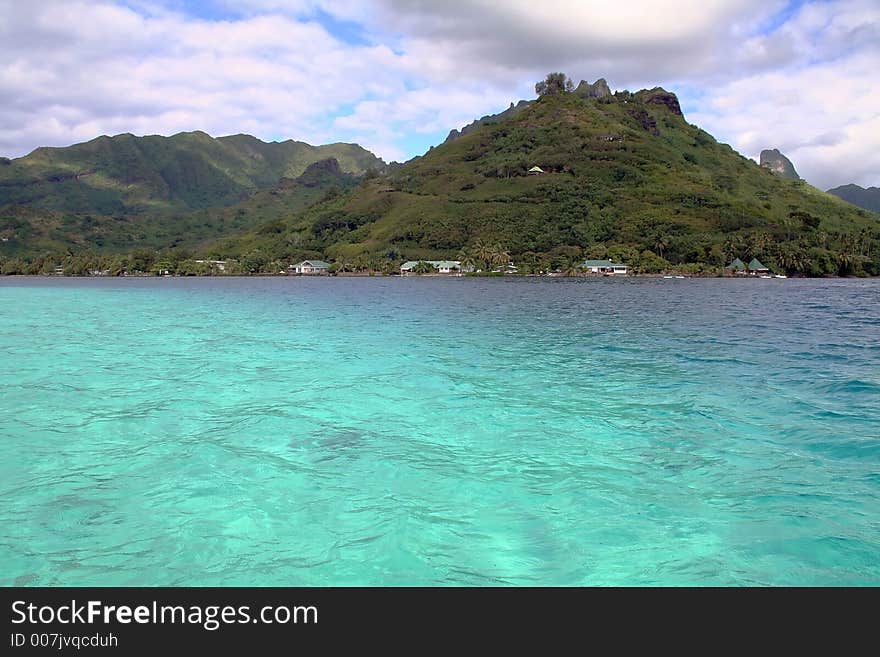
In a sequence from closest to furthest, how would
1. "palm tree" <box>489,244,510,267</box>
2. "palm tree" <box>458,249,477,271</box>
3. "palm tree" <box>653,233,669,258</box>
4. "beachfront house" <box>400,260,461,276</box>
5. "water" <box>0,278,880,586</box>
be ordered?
"water" <box>0,278,880,586</box> → "palm tree" <box>653,233,669,258</box> → "palm tree" <box>489,244,510,267</box> → "palm tree" <box>458,249,477,271</box> → "beachfront house" <box>400,260,461,276</box>

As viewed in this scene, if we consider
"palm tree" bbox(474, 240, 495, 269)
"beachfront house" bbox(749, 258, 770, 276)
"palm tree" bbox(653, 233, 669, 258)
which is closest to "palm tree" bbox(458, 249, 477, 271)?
"palm tree" bbox(474, 240, 495, 269)

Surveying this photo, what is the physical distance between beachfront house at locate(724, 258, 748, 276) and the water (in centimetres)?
14531

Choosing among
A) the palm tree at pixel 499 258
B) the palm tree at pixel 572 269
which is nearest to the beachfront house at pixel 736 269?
the palm tree at pixel 572 269

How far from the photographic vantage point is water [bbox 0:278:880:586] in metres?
7.00

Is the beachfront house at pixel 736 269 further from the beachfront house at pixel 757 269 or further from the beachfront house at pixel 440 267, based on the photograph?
the beachfront house at pixel 440 267

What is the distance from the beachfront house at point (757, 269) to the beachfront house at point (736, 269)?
156 centimetres

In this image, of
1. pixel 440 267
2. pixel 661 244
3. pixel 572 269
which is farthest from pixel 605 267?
pixel 440 267

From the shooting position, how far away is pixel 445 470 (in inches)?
409

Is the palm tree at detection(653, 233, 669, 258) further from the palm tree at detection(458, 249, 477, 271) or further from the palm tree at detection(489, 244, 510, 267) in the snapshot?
the palm tree at detection(458, 249, 477, 271)

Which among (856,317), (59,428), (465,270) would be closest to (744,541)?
(59,428)

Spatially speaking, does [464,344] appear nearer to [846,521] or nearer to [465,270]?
[846,521]

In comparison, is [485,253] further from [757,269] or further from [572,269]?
[757,269]
